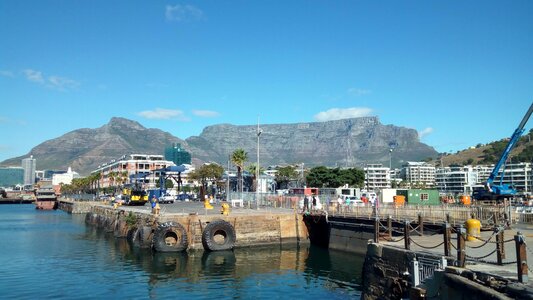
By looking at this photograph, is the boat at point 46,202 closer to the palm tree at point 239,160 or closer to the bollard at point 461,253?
the palm tree at point 239,160

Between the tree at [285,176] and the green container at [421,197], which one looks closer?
the green container at [421,197]

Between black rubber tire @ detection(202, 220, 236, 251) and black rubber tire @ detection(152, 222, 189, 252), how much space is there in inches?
75.9

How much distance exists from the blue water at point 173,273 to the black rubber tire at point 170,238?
0.87 m

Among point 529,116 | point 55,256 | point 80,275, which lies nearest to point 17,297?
point 80,275

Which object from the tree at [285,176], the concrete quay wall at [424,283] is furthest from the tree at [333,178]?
the concrete quay wall at [424,283]

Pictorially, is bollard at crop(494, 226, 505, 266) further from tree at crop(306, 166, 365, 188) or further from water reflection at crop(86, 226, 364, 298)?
tree at crop(306, 166, 365, 188)

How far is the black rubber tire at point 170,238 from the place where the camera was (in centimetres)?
4056

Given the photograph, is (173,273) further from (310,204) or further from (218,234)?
(310,204)

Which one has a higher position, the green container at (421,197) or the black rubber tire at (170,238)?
the green container at (421,197)

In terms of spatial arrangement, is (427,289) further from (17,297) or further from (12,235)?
(12,235)

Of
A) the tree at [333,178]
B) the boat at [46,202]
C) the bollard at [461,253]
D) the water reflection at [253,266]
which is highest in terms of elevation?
A: the tree at [333,178]

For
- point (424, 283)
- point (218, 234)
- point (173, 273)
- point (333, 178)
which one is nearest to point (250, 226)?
point (218, 234)

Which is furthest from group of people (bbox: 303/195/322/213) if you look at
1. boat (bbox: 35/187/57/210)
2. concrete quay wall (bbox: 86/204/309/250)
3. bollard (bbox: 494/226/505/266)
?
boat (bbox: 35/187/57/210)

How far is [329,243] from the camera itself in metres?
43.6
